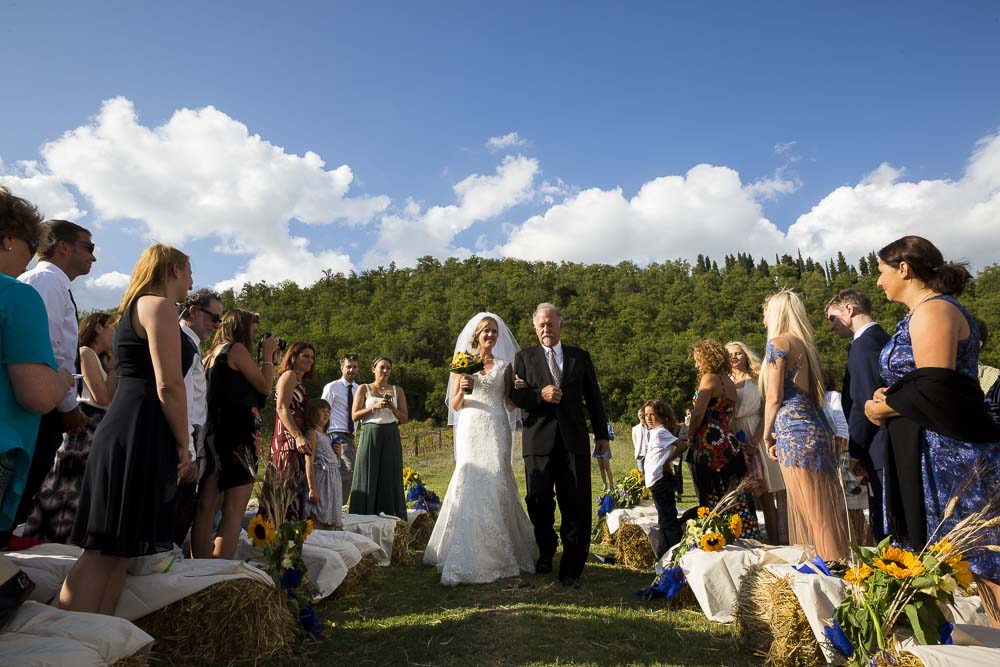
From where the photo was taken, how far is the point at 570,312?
75250mm

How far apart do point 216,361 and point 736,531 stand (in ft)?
12.6

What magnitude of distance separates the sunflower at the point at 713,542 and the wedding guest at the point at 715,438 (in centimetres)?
130

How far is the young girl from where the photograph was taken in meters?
5.88

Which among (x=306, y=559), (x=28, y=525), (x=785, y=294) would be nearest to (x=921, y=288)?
(x=785, y=294)

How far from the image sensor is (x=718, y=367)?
5555mm

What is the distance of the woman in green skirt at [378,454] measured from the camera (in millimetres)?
7340

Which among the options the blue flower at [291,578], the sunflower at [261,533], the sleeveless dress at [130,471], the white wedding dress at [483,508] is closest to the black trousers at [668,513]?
the white wedding dress at [483,508]

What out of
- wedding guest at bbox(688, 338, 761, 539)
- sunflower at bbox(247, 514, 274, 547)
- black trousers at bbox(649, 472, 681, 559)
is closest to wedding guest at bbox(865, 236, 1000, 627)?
wedding guest at bbox(688, 338, 761, 539)

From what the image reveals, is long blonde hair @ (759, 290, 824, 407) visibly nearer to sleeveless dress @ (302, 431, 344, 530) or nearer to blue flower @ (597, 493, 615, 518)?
blue flower @ (597, 493, 615, 518)

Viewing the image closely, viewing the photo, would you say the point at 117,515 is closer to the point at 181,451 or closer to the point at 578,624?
the point at 181,451

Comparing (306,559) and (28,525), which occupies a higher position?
(28,525)

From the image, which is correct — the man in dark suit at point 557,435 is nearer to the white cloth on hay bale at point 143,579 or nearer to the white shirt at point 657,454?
the white shirt at point 657,454

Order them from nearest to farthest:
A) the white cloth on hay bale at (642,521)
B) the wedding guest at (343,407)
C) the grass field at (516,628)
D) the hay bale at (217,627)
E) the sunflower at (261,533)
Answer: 1. the hay bale at (217,627)
2. the grass field at (516,628)
3. the sunflower at (261,533)
4. the white cloth on hay bale at (642,521)
5. the wedding guest at (343,407)

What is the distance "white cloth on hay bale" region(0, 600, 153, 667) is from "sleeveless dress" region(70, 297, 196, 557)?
0.37 m
